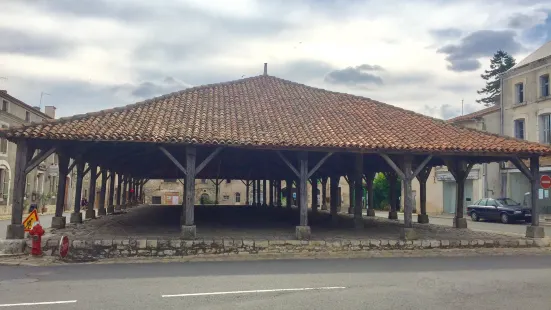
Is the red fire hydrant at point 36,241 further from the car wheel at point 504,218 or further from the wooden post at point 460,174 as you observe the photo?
the car wheel at point 504,218

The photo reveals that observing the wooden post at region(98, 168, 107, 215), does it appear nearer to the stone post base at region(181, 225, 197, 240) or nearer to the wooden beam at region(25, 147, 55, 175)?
the wooden beam at region(25, 147, 55, 175)

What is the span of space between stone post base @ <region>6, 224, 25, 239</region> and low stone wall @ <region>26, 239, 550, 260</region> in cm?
43

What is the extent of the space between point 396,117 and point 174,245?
9072 millimetres

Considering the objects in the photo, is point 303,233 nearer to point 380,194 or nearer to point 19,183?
point 19,183

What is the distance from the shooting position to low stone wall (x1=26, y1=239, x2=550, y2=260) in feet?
37.6

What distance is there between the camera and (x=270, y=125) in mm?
14312

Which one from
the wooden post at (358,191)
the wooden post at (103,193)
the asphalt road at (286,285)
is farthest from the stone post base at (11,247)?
the wooden post at (358,191)

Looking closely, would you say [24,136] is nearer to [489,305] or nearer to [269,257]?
[269,257]

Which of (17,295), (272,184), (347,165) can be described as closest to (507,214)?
(347,165)

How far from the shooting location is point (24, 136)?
1155 cm

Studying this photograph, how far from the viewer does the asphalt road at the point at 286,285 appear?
21.0 ft

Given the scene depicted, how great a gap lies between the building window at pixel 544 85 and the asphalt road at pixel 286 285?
2028 cm

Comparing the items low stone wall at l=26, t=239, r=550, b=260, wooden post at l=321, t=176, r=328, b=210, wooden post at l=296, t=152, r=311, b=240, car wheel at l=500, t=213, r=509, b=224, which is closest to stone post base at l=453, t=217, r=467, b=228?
low stone wall at l=26, t=239, r=550, b=260

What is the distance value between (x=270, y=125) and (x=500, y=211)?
55.2 ft
